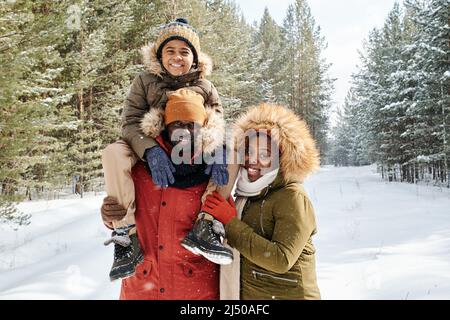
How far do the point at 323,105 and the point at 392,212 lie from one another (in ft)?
89.5

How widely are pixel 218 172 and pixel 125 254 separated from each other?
75 centimetres

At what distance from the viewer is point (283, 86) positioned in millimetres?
32312

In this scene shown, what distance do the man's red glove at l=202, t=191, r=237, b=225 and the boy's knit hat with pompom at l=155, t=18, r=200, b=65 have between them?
3.37 feet

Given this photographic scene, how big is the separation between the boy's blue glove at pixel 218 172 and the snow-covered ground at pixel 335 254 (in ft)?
8.49

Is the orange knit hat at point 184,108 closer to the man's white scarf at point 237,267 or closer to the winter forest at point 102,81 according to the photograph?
the man's white scarf at point 237,267

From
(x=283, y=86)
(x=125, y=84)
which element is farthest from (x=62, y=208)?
(x=283, y=86)

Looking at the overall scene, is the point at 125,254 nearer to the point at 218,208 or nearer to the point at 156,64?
the point at 218,208

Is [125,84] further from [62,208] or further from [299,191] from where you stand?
[299,191]

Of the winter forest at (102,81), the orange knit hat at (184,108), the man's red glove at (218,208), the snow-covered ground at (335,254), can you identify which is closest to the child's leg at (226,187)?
the man's red glove at (218,208)

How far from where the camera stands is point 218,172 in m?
2.12

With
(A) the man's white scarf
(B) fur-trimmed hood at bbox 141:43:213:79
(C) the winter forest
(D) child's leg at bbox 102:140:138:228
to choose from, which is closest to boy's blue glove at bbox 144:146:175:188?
(D) child's leg at bbox 102:140:138:228

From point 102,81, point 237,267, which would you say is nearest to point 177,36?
point 237,267

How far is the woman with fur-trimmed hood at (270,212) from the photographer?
2018 mm

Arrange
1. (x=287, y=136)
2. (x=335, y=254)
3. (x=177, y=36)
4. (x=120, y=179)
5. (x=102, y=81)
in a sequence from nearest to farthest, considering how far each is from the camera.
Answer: (x=120, y=179) < (x=287, y=136) < (x=177, y=36) < (x=335, y=254) < (x=102, y=81)
